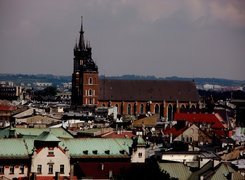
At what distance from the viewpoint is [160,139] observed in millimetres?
109562

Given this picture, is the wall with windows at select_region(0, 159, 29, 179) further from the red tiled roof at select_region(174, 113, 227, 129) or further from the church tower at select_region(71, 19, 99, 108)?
the church tower at select_region(71, 19, 99, 108)

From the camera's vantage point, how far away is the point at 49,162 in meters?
74.0

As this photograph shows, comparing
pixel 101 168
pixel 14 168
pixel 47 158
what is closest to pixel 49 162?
pixel 47 158

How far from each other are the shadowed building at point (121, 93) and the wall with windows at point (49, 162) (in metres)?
108

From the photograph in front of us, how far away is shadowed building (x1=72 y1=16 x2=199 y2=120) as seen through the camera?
186125 mm

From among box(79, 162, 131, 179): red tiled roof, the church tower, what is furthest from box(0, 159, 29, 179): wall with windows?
the church tower

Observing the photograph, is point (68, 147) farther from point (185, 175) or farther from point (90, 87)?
point (90, 87)

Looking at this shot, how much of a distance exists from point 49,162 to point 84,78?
112 meters

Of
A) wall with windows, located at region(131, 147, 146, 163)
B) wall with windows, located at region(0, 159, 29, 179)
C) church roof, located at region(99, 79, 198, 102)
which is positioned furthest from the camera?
church roof, located at region(99, 79, 198, 102)

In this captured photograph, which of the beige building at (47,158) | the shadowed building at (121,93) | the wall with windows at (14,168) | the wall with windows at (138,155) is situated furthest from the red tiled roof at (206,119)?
the wall with windows at (14,168)

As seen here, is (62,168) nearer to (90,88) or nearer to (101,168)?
(101,168)

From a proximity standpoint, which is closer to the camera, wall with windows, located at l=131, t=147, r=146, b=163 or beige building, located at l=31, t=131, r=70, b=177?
beige building, located at l=31, t=131, r=70, b=177

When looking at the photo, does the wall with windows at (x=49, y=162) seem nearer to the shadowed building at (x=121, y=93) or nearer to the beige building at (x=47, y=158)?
the beige building at (x=47, y=158)

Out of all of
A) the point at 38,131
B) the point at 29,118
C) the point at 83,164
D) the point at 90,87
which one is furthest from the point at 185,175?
the point at 90,87
